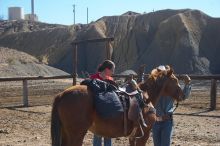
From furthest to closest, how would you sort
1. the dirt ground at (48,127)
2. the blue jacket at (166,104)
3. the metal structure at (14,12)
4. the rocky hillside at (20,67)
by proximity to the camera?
1. the metal structure at (14,12)
2. the rocky hillside at (20,67)
3. the dirt ground at (48,127)
4. the blue jacket at (166,104)

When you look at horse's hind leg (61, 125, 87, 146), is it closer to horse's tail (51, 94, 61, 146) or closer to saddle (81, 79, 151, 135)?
horse's tail (51, 94, 61, 146)

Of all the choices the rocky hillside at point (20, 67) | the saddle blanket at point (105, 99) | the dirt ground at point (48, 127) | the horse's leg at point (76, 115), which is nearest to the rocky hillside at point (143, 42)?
the rocky hillside at point (20, 67)

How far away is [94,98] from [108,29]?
183 ft

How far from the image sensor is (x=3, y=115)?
546 inches

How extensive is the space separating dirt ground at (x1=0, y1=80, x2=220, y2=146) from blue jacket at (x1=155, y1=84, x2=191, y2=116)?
2561mm

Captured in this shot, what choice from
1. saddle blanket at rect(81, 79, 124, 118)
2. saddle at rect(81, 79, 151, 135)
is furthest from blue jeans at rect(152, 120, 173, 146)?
saddle blanket at rect(81, 79, 124, 118)

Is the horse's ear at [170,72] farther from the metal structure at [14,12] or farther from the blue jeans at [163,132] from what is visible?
the metal structure at [14,12]

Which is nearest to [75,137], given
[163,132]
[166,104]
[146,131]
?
[146,131]

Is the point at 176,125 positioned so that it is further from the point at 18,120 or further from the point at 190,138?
the point at 18,120

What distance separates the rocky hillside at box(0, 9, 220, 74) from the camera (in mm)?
46969

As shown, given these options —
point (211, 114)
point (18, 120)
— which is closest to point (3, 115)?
point (18, 120)

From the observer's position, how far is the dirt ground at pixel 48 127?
9.22 metres

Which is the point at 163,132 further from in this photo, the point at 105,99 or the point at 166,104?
the point at 105,99

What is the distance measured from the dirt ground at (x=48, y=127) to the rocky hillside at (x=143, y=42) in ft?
99.8
